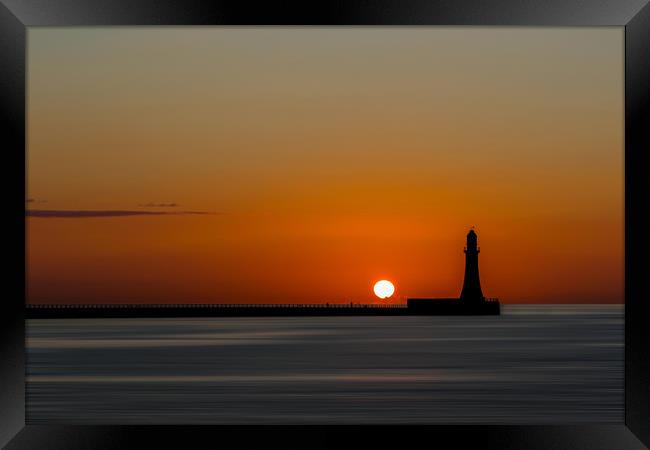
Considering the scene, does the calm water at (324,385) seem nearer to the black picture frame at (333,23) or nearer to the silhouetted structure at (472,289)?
the black picture frame at (333,23)

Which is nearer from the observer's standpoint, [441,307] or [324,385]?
[324,385]

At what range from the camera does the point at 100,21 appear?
159 inches

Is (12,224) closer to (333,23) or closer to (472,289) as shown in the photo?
(333,23)

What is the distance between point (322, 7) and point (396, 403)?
20.7 ft

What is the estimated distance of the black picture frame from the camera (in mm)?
3854

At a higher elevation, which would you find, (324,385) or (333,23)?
(333,23)

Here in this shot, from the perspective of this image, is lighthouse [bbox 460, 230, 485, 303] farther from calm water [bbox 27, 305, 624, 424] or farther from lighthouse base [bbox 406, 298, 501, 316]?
calm water [bbox 27, 305, 624, 424]

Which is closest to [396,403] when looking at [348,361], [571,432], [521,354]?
[571,432]

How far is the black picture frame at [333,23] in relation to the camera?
12.6 feet

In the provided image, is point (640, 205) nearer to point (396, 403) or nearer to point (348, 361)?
point (396, 403)

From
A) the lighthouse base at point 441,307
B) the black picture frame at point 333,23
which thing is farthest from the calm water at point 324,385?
the lighthouse base at point 441,307

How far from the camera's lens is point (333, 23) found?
388 centimetres

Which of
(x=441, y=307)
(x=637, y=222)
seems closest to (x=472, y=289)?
(x=441, y=307)

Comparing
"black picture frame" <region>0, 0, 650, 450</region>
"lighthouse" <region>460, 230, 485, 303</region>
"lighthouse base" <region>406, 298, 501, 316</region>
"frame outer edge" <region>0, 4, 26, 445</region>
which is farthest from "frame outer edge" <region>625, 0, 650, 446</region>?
"lighthouse base" <region>406, 298, 501, 316</region>
